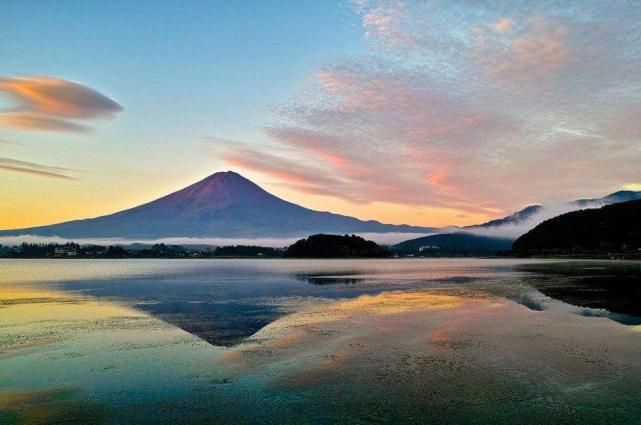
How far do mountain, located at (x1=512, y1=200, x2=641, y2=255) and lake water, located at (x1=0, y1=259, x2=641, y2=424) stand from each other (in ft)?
407

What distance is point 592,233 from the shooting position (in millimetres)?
144500

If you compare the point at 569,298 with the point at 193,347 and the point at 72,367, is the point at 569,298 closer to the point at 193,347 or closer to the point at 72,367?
the point at 193,347

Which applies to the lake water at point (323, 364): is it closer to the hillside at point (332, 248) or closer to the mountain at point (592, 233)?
the mountain at point (592, 233)

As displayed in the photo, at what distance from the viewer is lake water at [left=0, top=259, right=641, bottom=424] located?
11000mm

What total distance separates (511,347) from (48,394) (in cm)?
1491

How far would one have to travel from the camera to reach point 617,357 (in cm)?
1600

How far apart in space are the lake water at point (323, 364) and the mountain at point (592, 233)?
124039mm

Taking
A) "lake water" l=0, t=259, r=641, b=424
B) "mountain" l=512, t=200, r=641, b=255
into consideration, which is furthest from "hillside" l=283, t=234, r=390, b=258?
"lake water" l=0, t=259, r=641, b=424

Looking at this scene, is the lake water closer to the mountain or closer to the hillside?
the mountain

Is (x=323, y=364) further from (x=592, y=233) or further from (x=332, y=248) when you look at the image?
(x=332, y=248)

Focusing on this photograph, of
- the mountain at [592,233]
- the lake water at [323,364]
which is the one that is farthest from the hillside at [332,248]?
the lake water at [323,364]

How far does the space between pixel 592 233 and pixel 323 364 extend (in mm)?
152466

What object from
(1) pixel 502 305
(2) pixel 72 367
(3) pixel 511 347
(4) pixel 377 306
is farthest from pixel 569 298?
(2) pixel 72 367

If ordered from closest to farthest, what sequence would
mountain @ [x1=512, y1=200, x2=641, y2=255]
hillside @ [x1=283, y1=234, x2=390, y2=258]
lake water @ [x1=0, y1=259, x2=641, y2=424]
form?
lake water @ [x1=0, y1=259, x2=641, y2=424] < mountain @ [x1=512, y1=200, x2=641, y2=255] < hillside @ [x1=283, y1=234, x2=390, y2=258]
